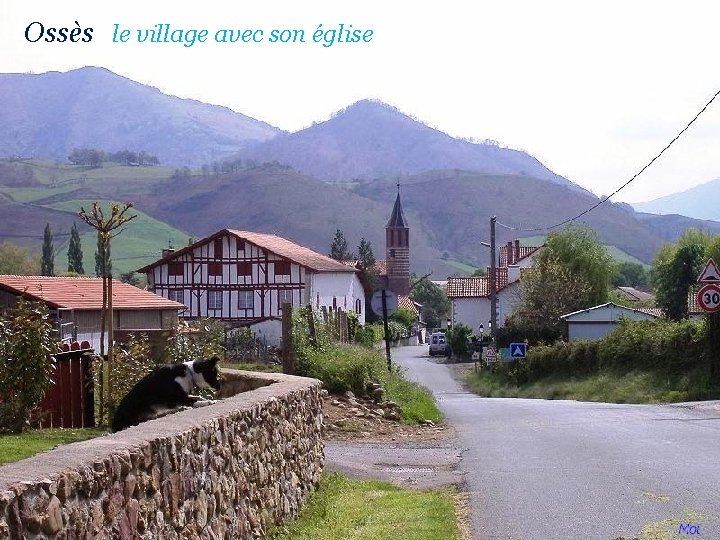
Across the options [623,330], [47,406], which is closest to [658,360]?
[623,330]

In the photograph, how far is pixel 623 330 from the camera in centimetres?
4006

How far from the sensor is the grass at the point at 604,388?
3136cm

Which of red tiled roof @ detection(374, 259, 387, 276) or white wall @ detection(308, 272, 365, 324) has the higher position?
red tiled roof @ detection(374, 259, 387, 276)

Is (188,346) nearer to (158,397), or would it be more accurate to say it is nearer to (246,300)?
(158,397)

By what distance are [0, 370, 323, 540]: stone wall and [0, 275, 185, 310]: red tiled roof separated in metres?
30.7

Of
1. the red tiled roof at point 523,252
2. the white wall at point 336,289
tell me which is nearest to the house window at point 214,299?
the white wall at point 336,289

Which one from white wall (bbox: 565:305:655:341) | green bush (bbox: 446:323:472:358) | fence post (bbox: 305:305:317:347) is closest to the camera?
fence post (bbox: 305:305:317:347)

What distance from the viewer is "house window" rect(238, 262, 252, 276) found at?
6644 centimetres

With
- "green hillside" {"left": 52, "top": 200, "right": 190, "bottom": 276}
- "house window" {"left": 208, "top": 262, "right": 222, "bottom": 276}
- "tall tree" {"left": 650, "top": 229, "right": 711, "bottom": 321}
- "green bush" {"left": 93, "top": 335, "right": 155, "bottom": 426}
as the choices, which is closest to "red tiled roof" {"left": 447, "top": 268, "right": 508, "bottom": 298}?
"tall tree" {"left": 650, "top": 229, "right": 711, "bottom": 321}

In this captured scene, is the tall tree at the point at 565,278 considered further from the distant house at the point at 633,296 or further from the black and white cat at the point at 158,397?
the black and white cat at the point at 158,397

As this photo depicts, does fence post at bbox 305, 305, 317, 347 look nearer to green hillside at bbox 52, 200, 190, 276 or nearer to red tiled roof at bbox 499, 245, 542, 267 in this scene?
red tiled roof at bbox 499, 245, 542, 267

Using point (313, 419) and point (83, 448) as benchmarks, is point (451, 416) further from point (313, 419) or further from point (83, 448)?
point (83, 448)

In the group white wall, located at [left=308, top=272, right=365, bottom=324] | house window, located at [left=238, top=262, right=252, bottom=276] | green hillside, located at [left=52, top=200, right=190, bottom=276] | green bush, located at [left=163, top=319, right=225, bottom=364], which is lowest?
green bush, located at [left=163, top=319, right=225, bottom=364]

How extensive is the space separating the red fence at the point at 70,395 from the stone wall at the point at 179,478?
5009 mm
